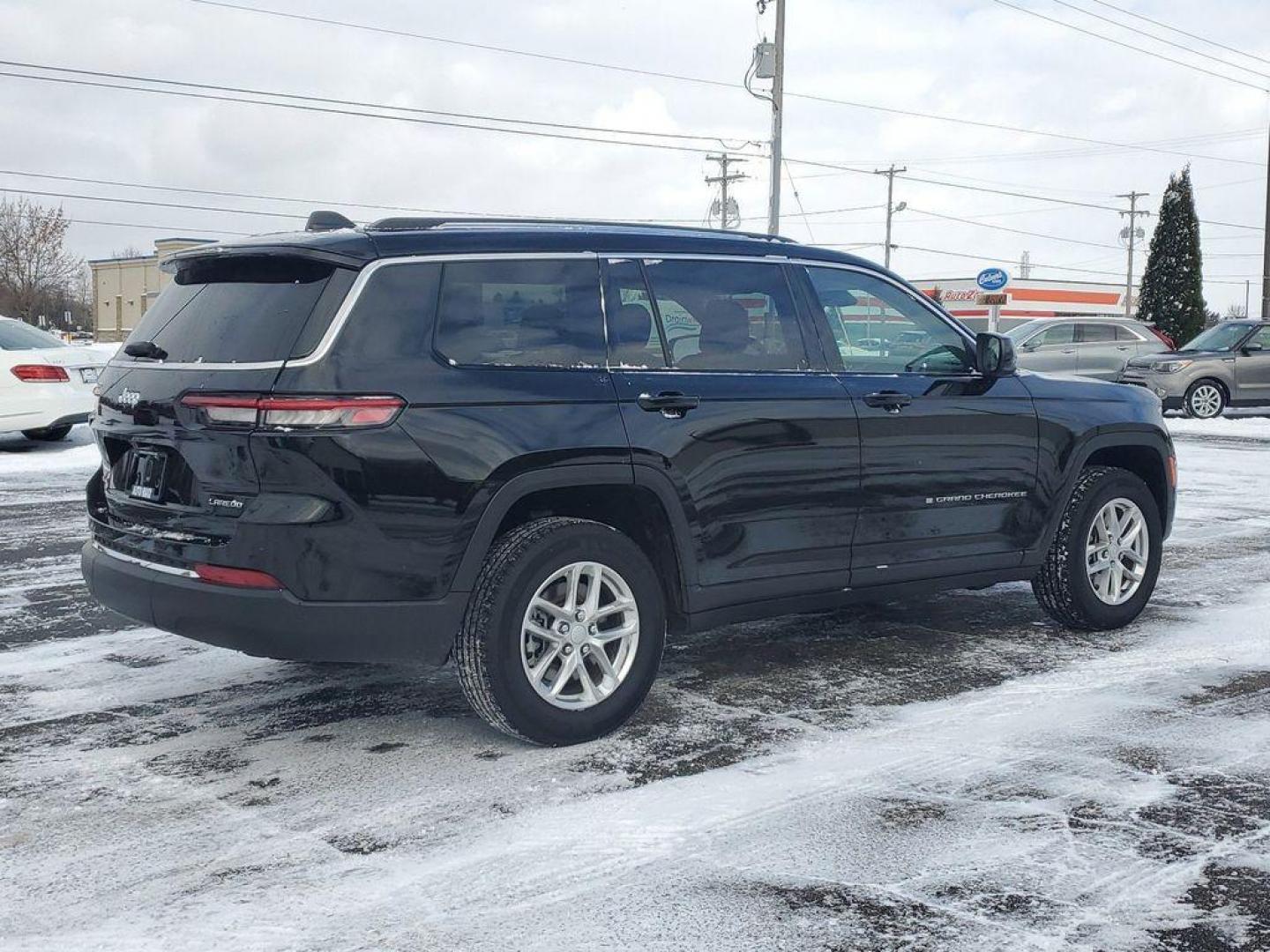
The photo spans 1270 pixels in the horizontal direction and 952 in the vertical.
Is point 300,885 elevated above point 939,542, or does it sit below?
below

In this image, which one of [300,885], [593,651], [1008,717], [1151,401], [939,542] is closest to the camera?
[300,885]

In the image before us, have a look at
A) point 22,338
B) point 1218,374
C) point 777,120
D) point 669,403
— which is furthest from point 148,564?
point 777,120

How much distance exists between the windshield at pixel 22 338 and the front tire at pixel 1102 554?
1209cm

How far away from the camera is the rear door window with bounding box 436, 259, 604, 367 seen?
15.0ft

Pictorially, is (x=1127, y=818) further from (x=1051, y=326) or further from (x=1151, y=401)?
(x=1051, y=326)

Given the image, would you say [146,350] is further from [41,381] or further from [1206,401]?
[1206,401]

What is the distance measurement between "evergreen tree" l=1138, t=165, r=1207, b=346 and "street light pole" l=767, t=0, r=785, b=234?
489 inches

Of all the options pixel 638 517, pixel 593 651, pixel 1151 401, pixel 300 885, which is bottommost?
pixel 300 885

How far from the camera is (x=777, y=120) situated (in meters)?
31.2

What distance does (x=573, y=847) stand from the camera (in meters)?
3.82

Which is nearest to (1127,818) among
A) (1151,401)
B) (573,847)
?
(573,847)

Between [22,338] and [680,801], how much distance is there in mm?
13154

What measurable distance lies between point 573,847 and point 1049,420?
3.49 meters

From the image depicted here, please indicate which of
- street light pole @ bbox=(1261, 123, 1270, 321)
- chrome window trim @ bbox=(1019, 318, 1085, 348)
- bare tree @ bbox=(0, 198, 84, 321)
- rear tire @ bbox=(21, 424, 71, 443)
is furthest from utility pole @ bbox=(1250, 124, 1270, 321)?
bare tree @ bbox=(0, 198, 84, 321)
